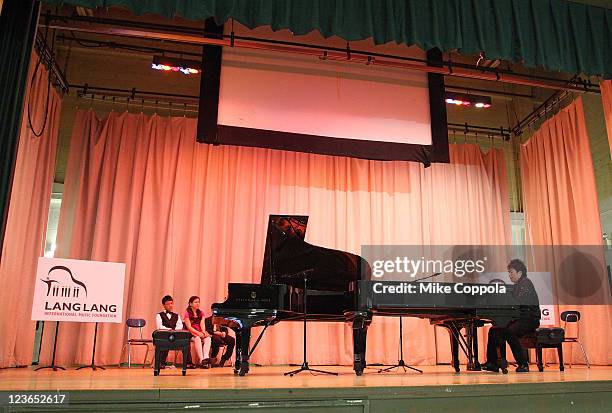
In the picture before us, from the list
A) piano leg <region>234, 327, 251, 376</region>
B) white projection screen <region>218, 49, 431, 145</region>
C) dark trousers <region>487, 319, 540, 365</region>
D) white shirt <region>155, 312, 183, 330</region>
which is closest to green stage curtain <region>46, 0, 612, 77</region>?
white projection screen <region>218, 49, 431, 145</region>

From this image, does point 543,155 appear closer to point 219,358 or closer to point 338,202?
point 338,202

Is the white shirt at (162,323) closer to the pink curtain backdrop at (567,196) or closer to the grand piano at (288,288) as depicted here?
the grand piano at (288,288)

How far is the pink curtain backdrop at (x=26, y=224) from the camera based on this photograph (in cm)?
695

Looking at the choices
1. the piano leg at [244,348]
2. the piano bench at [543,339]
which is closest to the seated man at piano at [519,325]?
the piano bench at [543,339]

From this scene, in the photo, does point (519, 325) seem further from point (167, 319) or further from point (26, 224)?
point (26, 224)

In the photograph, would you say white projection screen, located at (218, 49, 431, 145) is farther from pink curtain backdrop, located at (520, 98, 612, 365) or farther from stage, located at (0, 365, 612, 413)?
stage, located at (0, 365, 612, 413)

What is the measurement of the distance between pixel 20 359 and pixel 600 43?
8080 millimetres

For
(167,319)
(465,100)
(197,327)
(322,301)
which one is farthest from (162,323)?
(465,100)

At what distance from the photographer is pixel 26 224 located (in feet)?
24.2

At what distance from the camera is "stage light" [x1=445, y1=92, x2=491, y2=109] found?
336 inches

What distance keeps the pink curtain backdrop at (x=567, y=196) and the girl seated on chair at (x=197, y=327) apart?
17.6ft

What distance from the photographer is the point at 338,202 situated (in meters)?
9.15

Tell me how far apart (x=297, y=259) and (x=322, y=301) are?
0.55m

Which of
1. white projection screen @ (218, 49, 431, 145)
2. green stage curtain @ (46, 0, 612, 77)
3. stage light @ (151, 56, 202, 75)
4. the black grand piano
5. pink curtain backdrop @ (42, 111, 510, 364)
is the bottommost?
the black grand piano
